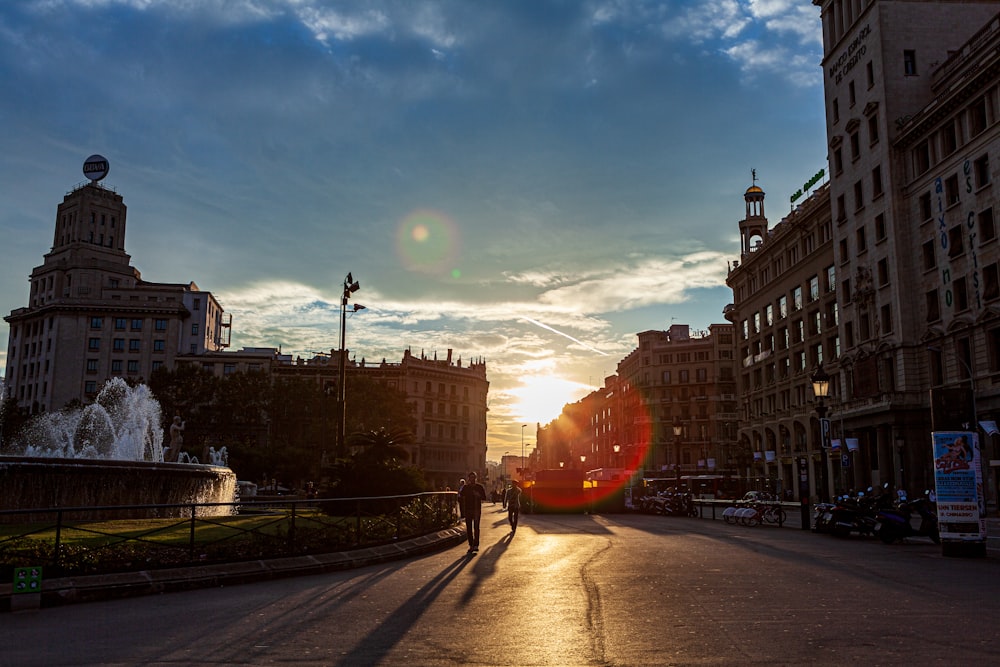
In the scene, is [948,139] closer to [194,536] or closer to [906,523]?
[906,523]

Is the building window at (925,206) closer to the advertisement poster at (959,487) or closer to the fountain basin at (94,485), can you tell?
the advertisement poster at (959,487)

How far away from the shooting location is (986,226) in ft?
126

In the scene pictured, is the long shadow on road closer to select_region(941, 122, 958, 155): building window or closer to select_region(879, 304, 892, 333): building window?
select_region(941, 122, 958, 155): building window

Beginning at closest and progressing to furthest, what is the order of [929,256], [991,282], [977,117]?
[991,282] < [977,117] < [929,256]

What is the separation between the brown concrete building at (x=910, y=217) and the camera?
1523 inches

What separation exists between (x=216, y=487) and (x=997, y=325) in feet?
110

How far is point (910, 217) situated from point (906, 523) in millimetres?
30529

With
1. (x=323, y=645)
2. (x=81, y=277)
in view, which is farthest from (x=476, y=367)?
(x=323, y=645)

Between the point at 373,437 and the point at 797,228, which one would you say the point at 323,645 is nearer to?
the point at 373,437

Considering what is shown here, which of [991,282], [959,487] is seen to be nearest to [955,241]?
[991,282]

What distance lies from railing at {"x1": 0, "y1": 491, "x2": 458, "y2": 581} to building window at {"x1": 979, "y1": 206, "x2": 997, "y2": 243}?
105ft

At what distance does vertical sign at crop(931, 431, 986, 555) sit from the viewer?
1591cm

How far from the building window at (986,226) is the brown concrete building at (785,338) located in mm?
18400

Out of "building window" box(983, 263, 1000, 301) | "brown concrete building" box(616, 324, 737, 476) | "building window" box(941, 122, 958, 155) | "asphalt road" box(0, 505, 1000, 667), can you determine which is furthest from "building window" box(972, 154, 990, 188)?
"brown concrete building" box(616, 324, 737, 476)
